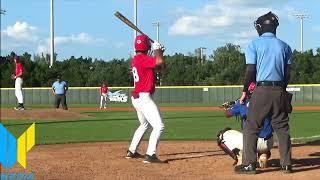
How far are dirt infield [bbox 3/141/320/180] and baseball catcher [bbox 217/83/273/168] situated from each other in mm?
191

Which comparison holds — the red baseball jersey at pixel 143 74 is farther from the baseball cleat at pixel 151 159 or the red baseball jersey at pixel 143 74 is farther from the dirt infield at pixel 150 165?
the dirt infield at pixel 150 165

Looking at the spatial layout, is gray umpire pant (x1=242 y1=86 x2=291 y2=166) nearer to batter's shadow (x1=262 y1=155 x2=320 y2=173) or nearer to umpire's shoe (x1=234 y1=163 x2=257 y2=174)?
umpire's shoe (x1=234 y1=163 x2=257 y2=174)

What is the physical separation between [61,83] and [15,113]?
21.4 ft

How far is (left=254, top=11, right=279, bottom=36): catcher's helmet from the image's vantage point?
7.33m

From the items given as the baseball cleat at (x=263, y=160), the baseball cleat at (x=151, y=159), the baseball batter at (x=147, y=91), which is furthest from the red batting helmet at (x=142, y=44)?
the baseball cleat at (x=263, y=160)

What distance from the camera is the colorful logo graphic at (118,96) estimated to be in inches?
1813

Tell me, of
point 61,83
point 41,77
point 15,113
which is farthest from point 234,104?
point 41,77

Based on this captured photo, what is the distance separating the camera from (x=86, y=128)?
53.4ft

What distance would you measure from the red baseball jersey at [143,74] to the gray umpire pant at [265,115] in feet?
5.70

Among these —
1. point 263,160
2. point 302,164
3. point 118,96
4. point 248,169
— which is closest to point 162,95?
point 118,96

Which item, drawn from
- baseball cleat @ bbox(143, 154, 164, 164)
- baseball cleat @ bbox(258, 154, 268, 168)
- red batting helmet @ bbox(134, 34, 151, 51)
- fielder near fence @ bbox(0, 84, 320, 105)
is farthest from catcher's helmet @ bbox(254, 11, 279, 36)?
fielder near fence @ bbox(0, 84, 320, 105)

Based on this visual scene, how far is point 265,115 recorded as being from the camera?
23.2 feet

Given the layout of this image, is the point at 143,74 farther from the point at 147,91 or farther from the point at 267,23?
the point at 267,23

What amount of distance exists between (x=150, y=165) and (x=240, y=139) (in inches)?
51.7
